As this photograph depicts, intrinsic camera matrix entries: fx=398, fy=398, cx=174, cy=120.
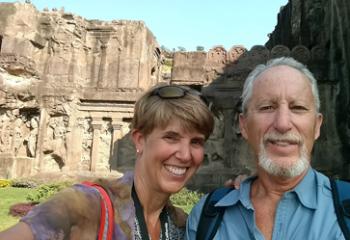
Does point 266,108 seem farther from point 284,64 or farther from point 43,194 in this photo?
point 43,194

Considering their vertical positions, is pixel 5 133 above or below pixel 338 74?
below

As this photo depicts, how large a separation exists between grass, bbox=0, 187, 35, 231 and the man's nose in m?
7.11

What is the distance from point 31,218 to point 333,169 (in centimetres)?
1551

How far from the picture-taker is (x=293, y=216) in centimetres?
217

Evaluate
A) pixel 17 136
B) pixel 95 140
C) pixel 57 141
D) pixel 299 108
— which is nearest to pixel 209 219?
pixel 299 108

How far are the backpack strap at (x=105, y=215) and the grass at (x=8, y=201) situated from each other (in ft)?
21.9

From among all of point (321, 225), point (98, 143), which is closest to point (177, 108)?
point (321, 225)

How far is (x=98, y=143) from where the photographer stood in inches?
728

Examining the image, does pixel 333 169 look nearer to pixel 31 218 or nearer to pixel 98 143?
pixel 98 143

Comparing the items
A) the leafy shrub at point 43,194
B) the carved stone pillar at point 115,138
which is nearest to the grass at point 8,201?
the leafy shrub at point 43,194

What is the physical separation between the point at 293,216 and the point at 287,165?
304 millimetres

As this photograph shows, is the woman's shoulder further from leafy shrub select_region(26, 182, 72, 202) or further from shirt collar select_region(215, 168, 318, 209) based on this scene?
leafy shrub select_region(26, 182, 72, 202)

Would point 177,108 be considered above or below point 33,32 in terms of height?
below

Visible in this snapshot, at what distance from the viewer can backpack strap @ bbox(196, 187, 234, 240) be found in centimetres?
225
